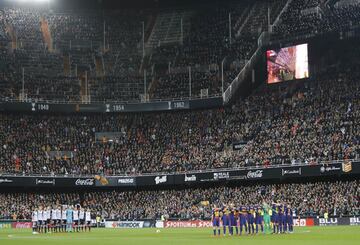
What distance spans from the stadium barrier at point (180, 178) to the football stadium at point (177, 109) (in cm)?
16

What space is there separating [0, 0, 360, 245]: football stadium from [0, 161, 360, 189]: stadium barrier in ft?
0.53

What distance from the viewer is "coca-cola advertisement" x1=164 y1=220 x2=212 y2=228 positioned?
67.7m

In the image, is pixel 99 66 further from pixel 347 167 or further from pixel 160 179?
pixel 347 167

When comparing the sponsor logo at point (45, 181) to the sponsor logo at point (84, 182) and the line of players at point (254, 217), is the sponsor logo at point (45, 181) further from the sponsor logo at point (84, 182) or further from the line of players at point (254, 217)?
the line of players at point (254, 217)

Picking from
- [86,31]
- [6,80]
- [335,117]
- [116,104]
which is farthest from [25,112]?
[335,117]

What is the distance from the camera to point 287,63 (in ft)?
260

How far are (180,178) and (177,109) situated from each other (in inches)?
471

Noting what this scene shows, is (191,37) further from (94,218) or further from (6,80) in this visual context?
(94,218)

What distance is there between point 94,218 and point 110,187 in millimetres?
9648

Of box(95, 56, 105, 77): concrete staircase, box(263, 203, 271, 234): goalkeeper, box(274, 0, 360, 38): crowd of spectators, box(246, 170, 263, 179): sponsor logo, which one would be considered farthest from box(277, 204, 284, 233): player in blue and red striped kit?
box(95, 56, 105, 77): concrete staircase

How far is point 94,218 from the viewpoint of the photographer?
72.8 meters

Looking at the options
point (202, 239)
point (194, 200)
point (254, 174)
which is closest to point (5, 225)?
point (194, 200)

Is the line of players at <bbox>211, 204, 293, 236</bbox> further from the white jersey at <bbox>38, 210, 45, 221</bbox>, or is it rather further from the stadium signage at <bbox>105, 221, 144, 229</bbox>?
the stadium signage at <bbox>105, 221, 144, 229</bbox>

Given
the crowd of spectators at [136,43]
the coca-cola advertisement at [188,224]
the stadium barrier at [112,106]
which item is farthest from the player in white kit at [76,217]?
the crowd of spectators at [136,43]
